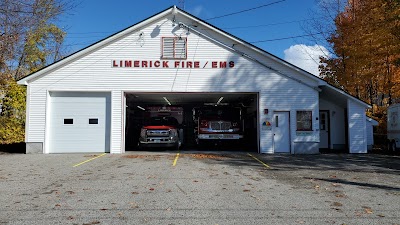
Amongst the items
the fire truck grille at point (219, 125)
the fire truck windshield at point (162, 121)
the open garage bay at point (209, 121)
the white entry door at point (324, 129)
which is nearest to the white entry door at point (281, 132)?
the open garage bay at point (209, 121)

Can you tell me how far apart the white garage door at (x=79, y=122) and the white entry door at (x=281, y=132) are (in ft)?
27.8

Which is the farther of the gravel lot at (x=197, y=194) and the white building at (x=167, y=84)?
the white building at (x=167, y=84)

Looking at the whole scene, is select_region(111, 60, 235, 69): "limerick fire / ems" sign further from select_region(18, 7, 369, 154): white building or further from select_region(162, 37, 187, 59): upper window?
select_region(162, 37, 187, 59): upper window

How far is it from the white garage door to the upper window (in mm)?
3693

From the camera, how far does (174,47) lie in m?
18.4

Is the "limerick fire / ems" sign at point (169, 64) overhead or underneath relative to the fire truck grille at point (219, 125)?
overhead

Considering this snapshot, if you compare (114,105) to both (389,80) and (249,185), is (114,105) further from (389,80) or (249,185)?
(389,80)

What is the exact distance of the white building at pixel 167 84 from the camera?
59.1ft

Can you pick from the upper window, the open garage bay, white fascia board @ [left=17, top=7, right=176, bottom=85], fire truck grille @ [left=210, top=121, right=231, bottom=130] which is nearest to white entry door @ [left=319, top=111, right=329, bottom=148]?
the open garage bay

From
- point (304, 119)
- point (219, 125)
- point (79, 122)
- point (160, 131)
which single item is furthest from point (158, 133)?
point (304, 119)

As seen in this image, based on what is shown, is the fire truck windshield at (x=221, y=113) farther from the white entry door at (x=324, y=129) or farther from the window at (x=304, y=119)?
the white entry door at (x=324, y=129)

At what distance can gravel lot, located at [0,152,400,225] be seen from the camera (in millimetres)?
5883

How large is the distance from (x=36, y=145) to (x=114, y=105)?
166 inches

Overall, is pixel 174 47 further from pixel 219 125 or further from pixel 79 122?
pixel 79 122
